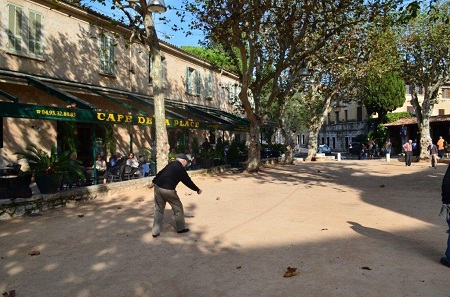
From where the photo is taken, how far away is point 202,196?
1095 cm

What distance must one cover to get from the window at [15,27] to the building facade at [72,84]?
0.10 feet

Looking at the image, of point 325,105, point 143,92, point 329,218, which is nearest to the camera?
point 329,218

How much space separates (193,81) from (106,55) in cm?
727

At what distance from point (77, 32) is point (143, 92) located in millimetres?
4289

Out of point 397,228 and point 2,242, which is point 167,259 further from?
point 397,228

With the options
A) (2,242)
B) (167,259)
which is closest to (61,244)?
(2,242)

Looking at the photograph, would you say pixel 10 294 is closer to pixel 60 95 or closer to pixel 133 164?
pixel 60 95

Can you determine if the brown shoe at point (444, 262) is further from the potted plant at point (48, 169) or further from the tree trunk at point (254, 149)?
the tree trunk at point (254, 149)

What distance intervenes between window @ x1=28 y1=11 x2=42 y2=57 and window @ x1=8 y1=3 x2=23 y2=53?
1.18 ft

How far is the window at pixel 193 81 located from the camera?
21.8m

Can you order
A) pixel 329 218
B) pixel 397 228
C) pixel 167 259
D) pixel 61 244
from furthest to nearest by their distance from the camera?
pixel 329 218
pixel 397 228
pixel 61 244
pixel 167 259

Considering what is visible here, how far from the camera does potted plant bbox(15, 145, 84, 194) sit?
9031 millimetres

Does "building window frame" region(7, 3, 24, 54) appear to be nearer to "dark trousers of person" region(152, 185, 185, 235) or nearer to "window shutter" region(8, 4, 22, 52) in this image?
"window shutter" region(8, 4, 22, 52)

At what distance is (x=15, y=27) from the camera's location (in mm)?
12305
